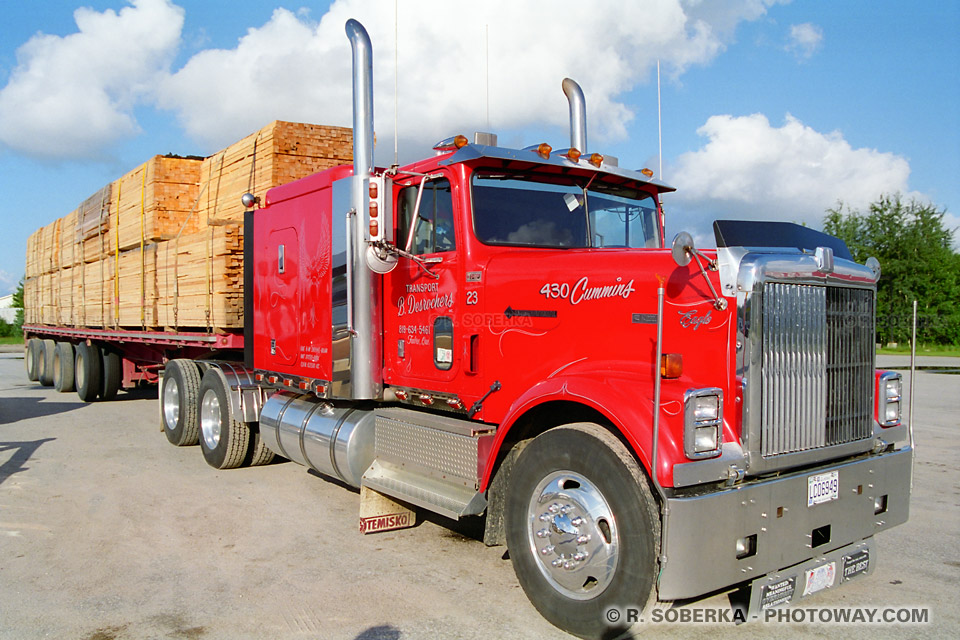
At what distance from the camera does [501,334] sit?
15.7 ft

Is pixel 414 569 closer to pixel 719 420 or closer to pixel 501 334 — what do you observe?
pixel 501 334

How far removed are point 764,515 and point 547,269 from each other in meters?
1.82

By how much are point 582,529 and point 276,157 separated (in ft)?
18.2

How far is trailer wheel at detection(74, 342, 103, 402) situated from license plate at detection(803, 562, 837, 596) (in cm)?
1288

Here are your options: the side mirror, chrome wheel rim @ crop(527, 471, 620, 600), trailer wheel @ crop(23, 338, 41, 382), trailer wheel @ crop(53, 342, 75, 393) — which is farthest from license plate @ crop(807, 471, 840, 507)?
trailer wheel @ crop(23, 338, 41, 382)

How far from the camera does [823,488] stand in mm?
Result: 3854

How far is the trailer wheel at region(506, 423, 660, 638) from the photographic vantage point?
3500 mm

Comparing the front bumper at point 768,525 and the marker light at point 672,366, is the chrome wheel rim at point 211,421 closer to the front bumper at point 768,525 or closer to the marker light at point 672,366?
the marker light at point 672,366

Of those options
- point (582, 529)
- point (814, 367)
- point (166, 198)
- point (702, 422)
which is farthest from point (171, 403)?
point (814, 367)

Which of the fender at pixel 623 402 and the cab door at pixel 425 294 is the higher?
the cab door at pixel 425 294

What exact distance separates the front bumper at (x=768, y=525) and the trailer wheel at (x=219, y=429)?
552 cm

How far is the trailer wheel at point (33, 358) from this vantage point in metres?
17.4

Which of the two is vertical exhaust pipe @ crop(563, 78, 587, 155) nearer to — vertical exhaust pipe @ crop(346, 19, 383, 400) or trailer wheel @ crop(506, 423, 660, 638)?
vertical exhaust pipe @ crop(346, 19, 383, 400)

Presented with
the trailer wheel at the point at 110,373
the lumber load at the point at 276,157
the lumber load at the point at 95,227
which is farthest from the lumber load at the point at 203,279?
the trailer wheel at the point at 110,373
